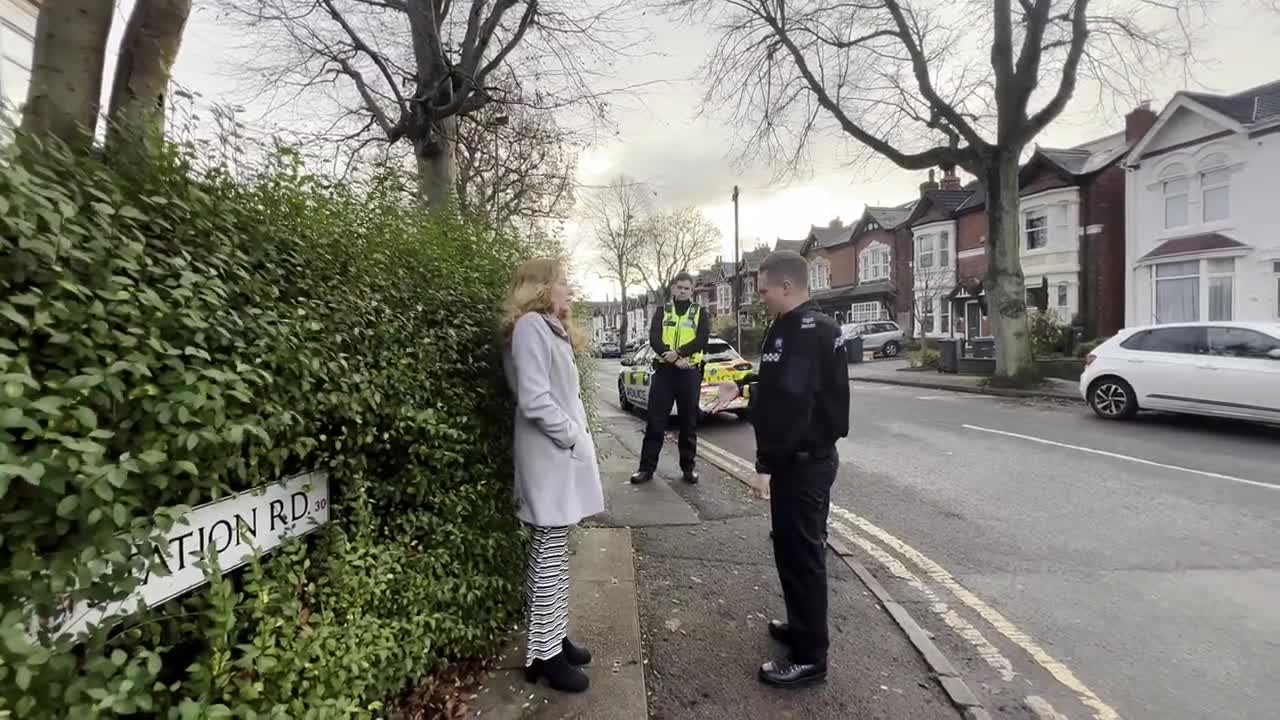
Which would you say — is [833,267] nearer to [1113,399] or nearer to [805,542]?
[1113,399]

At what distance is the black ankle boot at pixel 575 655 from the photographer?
2.85m

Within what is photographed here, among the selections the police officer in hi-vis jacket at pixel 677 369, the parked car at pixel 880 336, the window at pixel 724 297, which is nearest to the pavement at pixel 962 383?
the parked car at pixel 880 336

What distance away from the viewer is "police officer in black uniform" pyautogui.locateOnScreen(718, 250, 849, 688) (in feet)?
9.25

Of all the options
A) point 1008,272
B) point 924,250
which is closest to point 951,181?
point 924,250

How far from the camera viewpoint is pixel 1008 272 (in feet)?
50.5

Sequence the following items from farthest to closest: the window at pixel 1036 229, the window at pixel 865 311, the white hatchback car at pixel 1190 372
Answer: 1. the window at pixel 865 311
2. the window at pixel 1036 229
3. the white hatchback car at pixel 1190 372

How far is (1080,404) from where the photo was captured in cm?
1240

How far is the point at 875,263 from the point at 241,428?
41.7 metres

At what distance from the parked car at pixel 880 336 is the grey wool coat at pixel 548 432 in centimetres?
3017

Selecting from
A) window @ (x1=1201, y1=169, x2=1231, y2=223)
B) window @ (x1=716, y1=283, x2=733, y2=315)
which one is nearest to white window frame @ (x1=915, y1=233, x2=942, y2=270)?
window @ (x1=1201, y1=169, x2=1231, y2=223)

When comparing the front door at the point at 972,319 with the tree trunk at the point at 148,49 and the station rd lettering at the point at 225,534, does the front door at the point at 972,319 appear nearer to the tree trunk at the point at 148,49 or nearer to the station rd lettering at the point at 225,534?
the tree trunk at the point at 148,49

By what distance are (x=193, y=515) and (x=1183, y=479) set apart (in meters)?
8.10

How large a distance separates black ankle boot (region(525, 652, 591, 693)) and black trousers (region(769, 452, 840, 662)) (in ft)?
3.29

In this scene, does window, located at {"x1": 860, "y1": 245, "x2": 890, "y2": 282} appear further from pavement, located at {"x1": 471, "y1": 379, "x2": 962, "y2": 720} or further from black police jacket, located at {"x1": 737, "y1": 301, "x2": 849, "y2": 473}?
black police jacket, located at {"x1": 737, "y1": 301, "x2": 849, "y2": 473}
